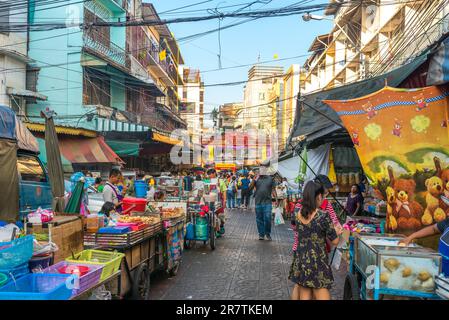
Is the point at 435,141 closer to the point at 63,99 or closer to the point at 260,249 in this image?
the point at 260,249

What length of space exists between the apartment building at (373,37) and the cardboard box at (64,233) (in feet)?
30.2

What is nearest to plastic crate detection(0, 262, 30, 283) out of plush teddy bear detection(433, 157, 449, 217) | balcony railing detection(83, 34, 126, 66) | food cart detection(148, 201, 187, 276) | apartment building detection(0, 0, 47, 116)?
food cart detection(148, 201, 187, 276)

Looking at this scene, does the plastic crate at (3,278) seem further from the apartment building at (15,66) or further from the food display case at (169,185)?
the apartment building at (15,66)

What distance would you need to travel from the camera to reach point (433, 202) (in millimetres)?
4996

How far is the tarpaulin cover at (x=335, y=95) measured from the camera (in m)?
6.37

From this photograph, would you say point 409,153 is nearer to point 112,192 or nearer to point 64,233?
point 64,233

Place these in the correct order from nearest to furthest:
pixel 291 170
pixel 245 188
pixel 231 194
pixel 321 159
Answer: pixel 321 159 < pixel 291 170 < pixel 245 188 < pixel 231 194

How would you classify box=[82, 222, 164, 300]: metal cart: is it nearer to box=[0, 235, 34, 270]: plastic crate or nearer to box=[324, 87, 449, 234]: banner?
box=[0, 235, 34, 270]: plastic crate

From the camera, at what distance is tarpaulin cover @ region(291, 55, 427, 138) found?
20.9ft

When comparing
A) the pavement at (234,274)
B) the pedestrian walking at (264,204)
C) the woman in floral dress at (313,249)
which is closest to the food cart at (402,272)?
the woman in floral dress at (313,249)

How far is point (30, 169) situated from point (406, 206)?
24.8 ft

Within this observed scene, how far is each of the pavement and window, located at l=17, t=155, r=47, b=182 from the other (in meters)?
3.58

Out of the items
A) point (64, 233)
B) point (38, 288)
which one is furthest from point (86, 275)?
point (64, 233)

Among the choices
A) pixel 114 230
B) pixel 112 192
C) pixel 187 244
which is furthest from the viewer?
pixel 187 244
